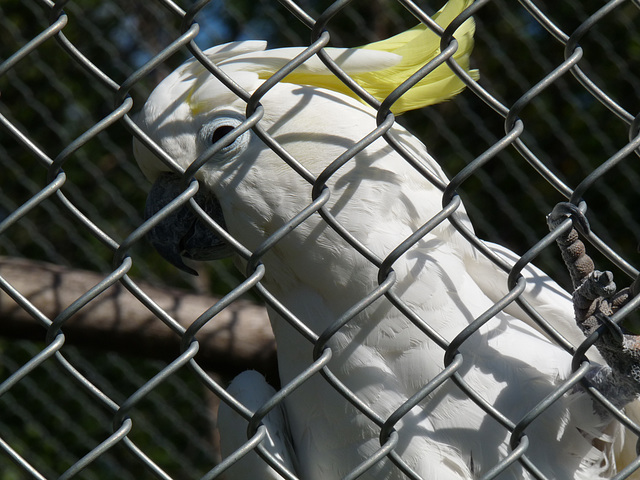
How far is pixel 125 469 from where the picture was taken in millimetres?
3826

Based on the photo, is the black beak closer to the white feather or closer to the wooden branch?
the white feather

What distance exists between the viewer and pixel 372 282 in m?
1.24

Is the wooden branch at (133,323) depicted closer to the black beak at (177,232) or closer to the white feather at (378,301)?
the black beak at (177,232)

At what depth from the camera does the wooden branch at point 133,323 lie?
196 cm

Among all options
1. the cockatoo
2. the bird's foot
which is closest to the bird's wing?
the cockatoo

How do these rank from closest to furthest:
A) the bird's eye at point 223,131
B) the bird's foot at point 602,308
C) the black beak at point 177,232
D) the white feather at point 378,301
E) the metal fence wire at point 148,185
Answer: the bird's foot at point 602,308 → the white feather at point 378,301 → the bird's eye at point 223,131 → the black beak at point 177,232 → the metal fence wire at point 148,185

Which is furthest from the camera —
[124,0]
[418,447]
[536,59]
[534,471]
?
[124,0]

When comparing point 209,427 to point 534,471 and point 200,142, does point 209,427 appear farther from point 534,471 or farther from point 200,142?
point 534,471

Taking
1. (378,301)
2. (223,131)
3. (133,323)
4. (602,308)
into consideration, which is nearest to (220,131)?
(223,131)

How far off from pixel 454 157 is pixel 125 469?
2.27m

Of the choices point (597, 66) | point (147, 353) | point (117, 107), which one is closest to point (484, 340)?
point (117, 107)

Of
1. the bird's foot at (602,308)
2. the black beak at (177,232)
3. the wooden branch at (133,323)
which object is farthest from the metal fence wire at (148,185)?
the bird's foot at (602,308)

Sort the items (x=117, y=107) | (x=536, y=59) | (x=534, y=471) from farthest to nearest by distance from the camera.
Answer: (x=536, y=59) → (x=534, y=471) → (x=117, y=107)

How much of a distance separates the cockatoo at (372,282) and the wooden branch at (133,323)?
0.59 metres
